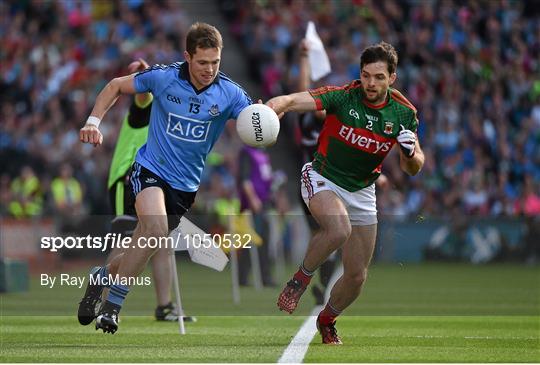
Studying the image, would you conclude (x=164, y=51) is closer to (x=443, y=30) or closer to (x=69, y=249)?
(x=443, y=30)

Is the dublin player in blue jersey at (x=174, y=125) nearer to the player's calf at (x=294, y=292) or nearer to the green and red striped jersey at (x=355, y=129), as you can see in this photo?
the green and red striped jersey at (x=355, y=129)

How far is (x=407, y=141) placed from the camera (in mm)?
10336

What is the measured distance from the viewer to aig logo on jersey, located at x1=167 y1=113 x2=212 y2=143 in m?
10.7

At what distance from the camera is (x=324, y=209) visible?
10586mm

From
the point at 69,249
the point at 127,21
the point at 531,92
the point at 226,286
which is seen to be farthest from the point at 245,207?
the point at 127,21

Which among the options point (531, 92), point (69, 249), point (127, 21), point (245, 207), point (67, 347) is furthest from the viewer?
point (127, 21)

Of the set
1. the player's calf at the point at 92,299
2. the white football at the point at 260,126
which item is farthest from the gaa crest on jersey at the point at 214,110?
the player's calf at the point at 92,299

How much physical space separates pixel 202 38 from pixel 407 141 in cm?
183

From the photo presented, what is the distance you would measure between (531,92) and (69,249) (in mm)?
13427

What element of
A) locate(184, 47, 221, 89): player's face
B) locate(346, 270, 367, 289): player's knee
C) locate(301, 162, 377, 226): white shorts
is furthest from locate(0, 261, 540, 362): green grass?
locate(184, 47, 221, 89): player's face

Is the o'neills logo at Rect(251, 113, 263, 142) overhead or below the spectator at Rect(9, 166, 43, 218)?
overhead

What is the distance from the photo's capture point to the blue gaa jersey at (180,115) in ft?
35.1

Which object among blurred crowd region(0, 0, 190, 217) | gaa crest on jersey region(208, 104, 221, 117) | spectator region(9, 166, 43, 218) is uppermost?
gaa crest on jersey region(208, 104, 221, 117)

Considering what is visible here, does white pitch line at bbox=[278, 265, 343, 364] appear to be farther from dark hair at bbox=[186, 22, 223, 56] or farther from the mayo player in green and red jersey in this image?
dark hair at bbox=[186, 22, 223, 56]
